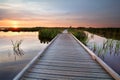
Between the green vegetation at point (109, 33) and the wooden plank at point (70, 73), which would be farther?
the green vegetation at point (109, 33)

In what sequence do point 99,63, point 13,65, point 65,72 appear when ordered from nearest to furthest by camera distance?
point 65,72 < point 99,63 < point 13,65

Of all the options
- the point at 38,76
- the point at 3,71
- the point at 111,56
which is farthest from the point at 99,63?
the point at 111,56

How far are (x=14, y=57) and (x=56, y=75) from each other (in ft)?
16.8

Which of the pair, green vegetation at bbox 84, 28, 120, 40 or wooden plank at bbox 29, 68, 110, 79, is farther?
green vegetation at bbox 84, 28, 120, 40

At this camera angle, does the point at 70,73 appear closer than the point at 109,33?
Yes

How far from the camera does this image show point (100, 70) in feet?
14.4

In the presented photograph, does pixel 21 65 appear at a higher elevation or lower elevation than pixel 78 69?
lower

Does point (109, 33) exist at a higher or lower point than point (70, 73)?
higher

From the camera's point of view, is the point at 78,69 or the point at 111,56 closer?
the point at 78,69

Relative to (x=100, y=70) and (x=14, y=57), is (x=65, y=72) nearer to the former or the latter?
(x=100, y=70)

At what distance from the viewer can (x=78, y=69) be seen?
14.7ft

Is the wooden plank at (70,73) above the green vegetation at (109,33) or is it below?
below

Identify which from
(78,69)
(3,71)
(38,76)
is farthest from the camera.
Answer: (3,71)

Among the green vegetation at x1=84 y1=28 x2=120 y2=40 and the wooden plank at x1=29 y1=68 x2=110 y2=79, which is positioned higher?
the green vegetation at x1=84 y1=28 x2=120 y2=40
